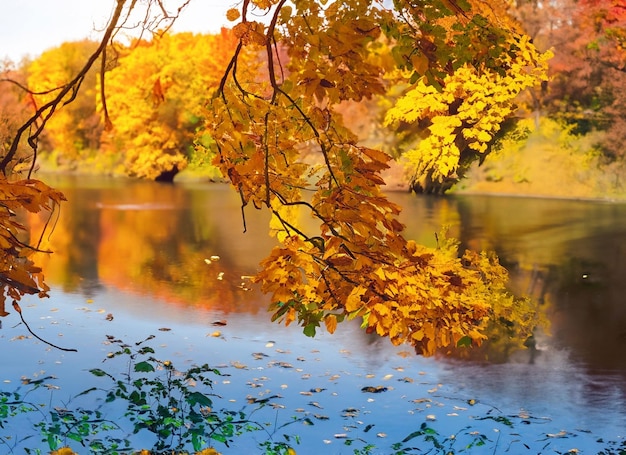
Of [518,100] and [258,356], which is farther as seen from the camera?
[518,100]

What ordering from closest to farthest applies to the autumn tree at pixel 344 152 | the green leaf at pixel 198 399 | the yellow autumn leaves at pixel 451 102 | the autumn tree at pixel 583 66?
the autumn tree at pixel 344 152
the green leaf at pixel 198 399
the yellow autumn leaves at pixel 451 102
the autumn tree at pixel 583 66

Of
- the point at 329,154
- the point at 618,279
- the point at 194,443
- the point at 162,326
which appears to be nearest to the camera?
the point at 329,154

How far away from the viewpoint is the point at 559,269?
687 inches

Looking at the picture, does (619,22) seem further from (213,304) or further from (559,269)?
(213,304)

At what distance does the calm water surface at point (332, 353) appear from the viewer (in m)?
7.70

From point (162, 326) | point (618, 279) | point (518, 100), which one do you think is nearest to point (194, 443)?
point (162, 326)

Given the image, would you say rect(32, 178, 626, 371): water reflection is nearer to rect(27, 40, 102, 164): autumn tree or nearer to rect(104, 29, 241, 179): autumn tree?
rect(104, 29, 241, 179): autumn tree

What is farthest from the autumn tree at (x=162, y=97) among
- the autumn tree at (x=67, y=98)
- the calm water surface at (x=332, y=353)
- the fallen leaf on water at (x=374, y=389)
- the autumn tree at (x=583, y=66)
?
the fallen leaf on water at (x=374, y=389)

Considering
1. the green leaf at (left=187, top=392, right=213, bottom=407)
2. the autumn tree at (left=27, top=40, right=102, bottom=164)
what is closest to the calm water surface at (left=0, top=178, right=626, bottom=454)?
the green leaf at (left=187, top=392, right=213, bottom=407)

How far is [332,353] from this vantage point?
34.1 feet

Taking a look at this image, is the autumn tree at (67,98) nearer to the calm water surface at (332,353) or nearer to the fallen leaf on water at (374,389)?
the calm water surface at (332,353)

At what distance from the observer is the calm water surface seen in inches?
303

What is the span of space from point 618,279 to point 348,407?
32.2ft

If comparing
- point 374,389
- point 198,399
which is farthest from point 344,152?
point 374,389
